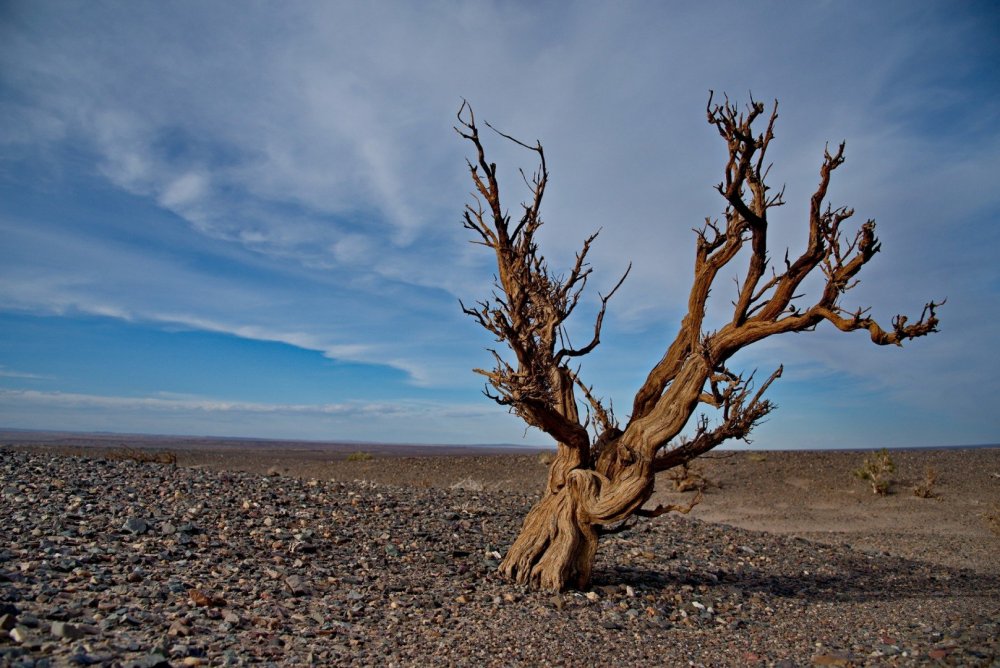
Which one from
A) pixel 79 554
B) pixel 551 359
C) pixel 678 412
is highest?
pixel 551 359

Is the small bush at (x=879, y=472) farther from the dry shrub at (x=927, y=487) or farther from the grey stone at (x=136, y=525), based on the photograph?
the grey stone at (x=136, y=525)

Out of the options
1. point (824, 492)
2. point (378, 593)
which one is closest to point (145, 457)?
point (378, 593)

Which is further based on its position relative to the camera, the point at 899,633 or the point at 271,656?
the point at 899,633

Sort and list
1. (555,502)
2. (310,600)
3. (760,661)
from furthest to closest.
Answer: (555,502)
(310,600)
(760,661)

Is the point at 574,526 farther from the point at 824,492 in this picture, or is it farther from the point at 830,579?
the point at 824,492

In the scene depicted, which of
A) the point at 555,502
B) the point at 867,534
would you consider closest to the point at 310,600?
the point at 555,502

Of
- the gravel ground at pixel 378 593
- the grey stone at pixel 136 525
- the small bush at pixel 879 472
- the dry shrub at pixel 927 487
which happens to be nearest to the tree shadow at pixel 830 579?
the gravel ground at pixel 378 593

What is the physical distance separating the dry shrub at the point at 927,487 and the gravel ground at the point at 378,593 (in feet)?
38.1

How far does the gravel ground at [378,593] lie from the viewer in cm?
601

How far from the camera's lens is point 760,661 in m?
6.62

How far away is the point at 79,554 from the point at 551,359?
5895 millimetres

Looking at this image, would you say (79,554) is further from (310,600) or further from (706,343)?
(706,343)

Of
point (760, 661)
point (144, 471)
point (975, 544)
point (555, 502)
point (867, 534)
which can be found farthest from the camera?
point (867, 534)

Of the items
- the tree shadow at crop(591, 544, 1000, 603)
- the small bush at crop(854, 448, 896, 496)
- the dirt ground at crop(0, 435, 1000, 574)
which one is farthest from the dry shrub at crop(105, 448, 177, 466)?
the small bush at crop(854, 448, 896, 496)
